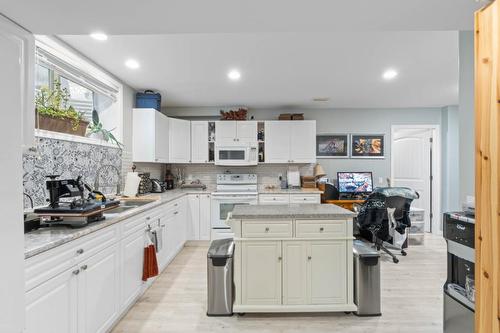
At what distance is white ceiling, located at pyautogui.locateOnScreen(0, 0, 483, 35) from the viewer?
4.46ft

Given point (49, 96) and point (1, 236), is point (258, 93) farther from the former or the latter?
point (1, 236)

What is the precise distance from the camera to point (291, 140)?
16.5ft

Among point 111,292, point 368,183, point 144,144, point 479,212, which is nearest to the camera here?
point 479,212

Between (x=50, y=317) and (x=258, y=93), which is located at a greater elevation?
(x=258, y=93)

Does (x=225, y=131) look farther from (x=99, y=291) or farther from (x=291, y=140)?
(x=99, y=291)

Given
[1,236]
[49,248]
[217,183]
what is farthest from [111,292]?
[217,183]

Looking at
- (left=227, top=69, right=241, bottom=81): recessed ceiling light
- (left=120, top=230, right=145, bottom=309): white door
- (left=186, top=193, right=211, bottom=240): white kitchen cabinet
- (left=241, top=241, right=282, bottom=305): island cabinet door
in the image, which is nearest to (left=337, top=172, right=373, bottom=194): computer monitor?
(left=186, top=193, right=211, bottom=240): white kitchen cabinet

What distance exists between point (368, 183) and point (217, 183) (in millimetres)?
2798

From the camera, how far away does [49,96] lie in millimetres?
2443

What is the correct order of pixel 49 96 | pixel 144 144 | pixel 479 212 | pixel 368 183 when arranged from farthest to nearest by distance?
pixel 368 183 → pixel 144 144 → pixel 49 96 → pixel 479 212

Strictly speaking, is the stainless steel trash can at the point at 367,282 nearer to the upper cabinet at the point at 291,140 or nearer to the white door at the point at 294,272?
the white door at the point at 294,272

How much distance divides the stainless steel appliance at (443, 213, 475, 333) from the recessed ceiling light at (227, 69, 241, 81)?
2.63 meters

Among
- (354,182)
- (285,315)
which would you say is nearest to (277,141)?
(354,182)

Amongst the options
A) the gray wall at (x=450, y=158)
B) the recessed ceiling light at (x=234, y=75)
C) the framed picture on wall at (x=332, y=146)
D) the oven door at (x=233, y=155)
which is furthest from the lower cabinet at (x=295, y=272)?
the gray wall at (x=450, y=158)
